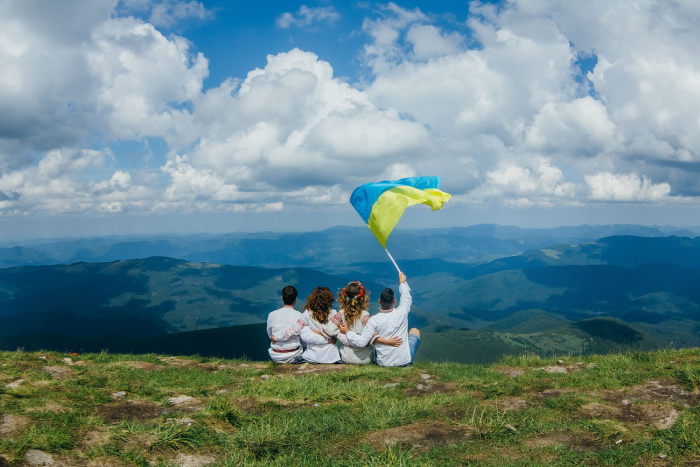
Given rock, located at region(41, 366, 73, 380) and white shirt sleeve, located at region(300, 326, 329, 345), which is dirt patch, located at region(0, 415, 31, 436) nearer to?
rock, located at region(41, 366, 73, 380)

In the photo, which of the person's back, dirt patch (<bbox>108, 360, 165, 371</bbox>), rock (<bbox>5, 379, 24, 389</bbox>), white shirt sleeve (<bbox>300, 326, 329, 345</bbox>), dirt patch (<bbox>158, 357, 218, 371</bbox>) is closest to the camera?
rock (<bbox>5, 379, 24, 389</bbox>)

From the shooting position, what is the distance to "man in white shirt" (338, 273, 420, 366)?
1170cm

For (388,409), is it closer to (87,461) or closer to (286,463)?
(286,463)

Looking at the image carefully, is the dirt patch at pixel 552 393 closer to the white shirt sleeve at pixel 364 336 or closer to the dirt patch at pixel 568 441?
the dirt patch at pixel 568 441

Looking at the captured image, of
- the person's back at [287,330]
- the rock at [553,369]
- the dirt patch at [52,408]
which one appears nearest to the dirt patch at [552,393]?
the rock at [553,369]

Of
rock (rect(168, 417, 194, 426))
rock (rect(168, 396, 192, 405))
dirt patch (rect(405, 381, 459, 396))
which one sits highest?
rock (rect(168, 417, 194, 426))

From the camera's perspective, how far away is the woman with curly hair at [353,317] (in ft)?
40.6

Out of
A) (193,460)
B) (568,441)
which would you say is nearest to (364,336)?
(568,441)

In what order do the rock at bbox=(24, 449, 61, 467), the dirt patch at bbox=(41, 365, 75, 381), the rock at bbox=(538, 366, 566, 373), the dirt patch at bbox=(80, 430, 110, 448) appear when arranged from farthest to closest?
the rock at bbox=(538, 366, 566, 373)
the dirt patch at bbox=(41, 365, 75, 381)
the dirt patch at bbox=(80, 430, 110, 448)
the rock at bbox=(24, 449, 61, 467)

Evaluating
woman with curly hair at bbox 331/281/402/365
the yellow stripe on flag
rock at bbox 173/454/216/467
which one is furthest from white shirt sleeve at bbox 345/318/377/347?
rock at bbox 173/454/216/467

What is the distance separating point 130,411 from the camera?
25.6 feet

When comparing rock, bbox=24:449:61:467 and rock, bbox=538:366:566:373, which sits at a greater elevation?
rock, bbox=24:449:61:467

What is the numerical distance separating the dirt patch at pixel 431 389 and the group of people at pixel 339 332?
2.01m

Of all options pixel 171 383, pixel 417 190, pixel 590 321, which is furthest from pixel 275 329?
pixel 590 321
